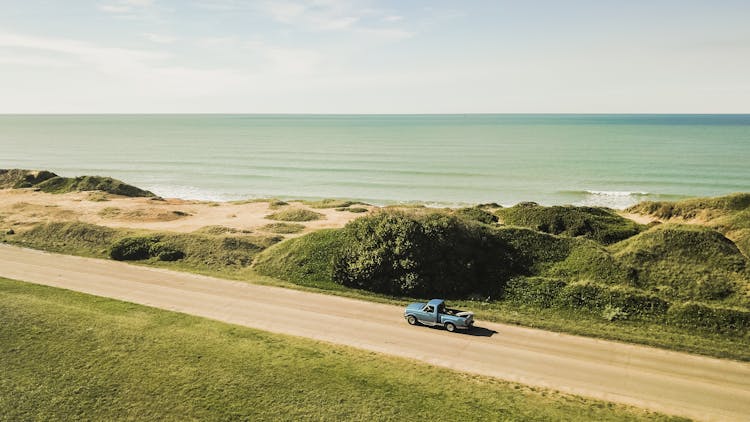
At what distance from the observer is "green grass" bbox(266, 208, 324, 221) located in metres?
63.0

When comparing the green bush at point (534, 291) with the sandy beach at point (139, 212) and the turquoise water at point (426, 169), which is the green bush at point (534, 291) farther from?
the turquoise water at point (426, 169)

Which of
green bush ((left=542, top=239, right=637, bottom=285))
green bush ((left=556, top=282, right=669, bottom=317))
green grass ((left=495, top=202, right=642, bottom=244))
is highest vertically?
green grass ((left=495, top=202, right=642, bottom=244))

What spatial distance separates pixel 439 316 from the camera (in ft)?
96.0

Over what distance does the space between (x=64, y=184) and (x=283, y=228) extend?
5040 cm

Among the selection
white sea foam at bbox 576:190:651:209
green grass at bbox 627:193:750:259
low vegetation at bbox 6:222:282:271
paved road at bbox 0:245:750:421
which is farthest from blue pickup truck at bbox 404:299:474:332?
white sea foam at bbox 576:190:651:209

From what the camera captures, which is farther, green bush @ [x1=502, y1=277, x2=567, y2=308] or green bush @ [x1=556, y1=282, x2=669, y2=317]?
green bush @ [x1=502, y1=277, x2=567, y2=308]

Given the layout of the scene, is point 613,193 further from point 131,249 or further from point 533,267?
point 131,249

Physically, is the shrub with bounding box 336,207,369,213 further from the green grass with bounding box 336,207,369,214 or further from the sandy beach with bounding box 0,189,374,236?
the sandy beach with bounding box 0,189,374,236

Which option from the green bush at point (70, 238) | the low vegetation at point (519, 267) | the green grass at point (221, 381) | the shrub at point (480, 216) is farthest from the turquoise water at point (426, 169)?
the green grass at point (221, 381)

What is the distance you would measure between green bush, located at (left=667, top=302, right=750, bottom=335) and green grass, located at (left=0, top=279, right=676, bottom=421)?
38.3ft

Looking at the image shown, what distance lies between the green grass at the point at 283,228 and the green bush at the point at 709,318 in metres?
38.5

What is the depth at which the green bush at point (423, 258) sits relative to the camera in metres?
36.3

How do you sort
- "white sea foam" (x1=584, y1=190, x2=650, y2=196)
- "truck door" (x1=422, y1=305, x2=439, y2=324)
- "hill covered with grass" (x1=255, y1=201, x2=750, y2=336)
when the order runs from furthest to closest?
1. "white sea foam" (x1=584, y1=190, x2=650, y2=196)
2. "hill covered with grass" (x1=255, y1=201, x2=750, y2=336)
3. "truck door" (x1=422, y1=305, x2=439, y2=324)

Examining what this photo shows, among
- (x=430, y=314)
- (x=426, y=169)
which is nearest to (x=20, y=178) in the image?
(x=426, y=169)
